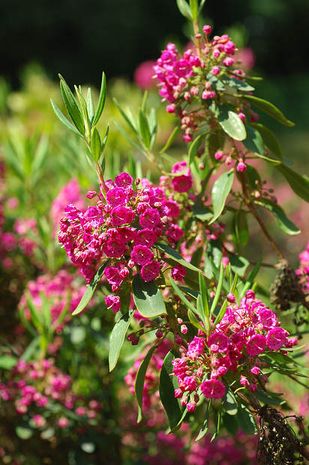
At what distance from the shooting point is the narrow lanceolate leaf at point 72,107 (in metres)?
1.14

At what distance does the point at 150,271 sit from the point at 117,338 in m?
0.11

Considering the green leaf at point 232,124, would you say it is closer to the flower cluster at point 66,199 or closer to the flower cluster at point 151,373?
the flower cluster at point 151,373

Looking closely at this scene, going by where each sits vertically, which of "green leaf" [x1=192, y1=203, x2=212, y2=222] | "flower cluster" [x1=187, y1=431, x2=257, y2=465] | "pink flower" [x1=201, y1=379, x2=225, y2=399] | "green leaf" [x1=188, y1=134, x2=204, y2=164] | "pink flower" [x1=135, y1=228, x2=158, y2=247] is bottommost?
"flower cluster" [x1=187, y1=431, x2=257, y2=465]

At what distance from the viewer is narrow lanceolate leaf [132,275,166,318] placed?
1091 mm

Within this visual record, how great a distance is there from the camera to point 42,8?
43.9 ft

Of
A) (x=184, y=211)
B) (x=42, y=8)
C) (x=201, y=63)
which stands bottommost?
(x=184, y=211)

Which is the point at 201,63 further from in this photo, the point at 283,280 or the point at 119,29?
the point at 119,29

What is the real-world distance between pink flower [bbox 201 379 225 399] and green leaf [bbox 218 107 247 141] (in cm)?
43

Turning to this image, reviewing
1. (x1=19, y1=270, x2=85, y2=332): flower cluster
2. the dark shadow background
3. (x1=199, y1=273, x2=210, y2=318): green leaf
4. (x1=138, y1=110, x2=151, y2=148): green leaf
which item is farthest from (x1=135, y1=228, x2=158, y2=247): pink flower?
the dark shadow background

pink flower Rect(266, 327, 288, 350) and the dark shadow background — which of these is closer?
pink flower Rect(266, 327, 288, 350)

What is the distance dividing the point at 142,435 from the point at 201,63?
1.19 metres

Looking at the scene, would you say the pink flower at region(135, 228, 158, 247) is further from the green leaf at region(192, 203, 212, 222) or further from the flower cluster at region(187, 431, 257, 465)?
the flower cluster at region(187, 431, 257, 465)

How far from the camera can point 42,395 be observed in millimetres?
1826

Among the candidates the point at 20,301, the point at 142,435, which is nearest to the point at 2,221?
the point at 20,301
